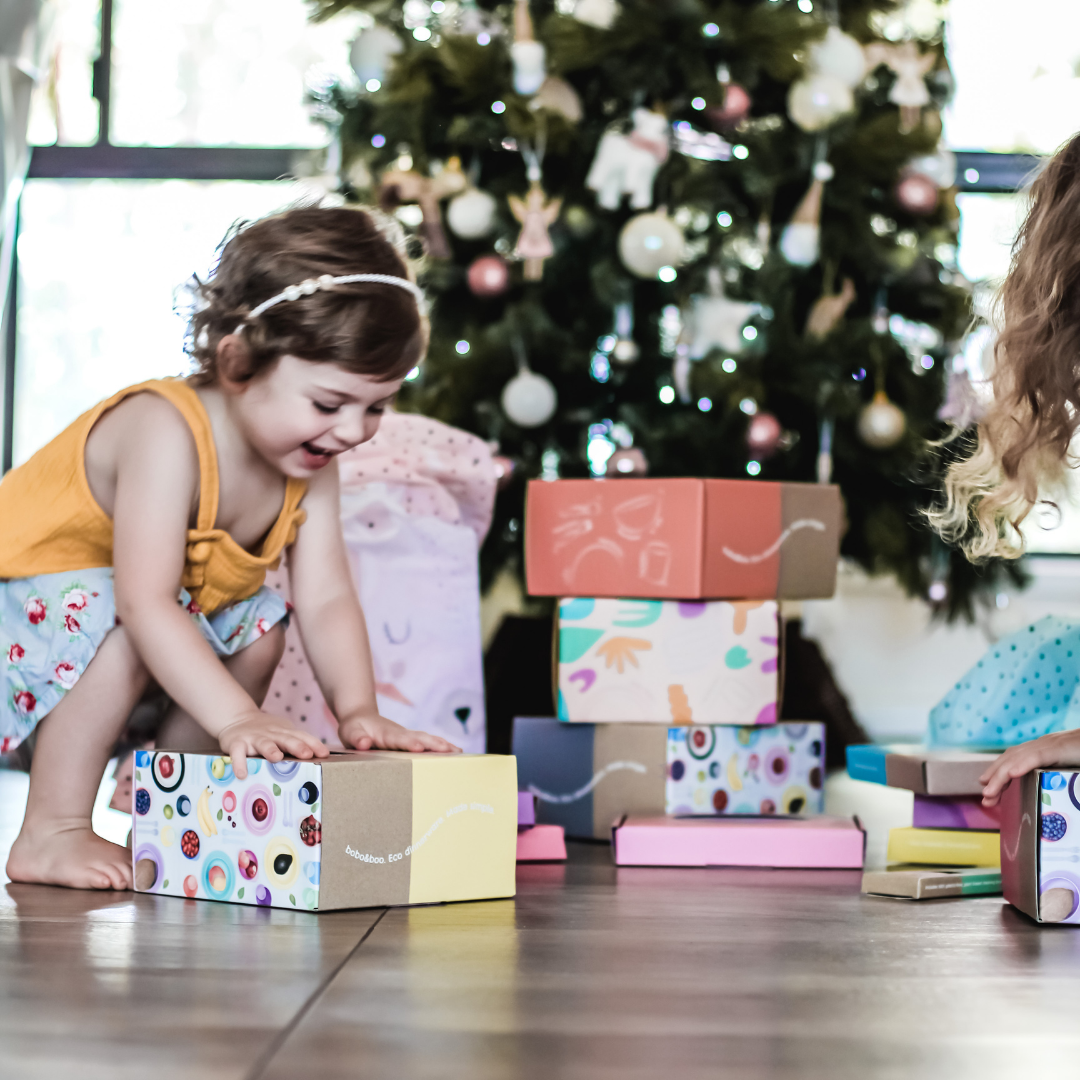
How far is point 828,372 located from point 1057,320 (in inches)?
33.7

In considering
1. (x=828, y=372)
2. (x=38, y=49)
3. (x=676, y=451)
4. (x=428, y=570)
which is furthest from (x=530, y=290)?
(x=38, y=49)

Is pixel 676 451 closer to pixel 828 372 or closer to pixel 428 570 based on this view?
pixel 828 372

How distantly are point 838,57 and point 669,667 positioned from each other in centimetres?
108

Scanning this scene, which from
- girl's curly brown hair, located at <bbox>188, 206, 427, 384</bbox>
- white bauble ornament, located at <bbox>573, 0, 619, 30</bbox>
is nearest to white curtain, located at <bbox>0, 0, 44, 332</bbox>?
white bauble ornament, located at <bbox>573, 0, 619, 30</bbox>

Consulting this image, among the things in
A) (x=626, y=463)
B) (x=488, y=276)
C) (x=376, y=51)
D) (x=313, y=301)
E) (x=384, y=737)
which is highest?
(x=376, y=51)

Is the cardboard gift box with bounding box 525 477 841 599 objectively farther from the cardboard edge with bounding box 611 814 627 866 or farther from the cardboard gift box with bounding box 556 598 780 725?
the cardboard edge with bounding box 611 814 627 866

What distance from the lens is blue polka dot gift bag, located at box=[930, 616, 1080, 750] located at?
1395 millimetres

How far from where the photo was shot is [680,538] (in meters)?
1.47

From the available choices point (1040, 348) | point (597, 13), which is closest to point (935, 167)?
point (597, 13)

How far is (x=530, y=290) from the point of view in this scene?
82.2 inches

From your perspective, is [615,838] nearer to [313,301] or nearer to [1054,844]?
[1054,844]

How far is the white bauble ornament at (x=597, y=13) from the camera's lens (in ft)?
6.59

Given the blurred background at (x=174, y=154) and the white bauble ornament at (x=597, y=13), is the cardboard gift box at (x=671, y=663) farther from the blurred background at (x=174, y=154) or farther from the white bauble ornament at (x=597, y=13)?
the blurred background at (x=174, y=154)

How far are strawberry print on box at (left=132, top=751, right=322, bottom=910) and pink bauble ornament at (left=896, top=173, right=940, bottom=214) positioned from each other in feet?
5.00
